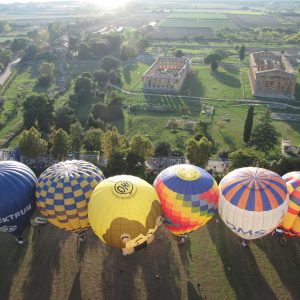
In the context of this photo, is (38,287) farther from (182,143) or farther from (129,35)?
(129,35)

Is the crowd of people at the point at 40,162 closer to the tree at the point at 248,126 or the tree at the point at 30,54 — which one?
the tree at the point at 248,126

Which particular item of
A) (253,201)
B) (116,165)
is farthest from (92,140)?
(253,201)

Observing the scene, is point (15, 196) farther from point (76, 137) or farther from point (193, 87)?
point (193, 87)

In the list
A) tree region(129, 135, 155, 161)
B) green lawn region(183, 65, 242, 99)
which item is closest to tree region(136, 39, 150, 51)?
green lawn region(183, 65, 242, 99)

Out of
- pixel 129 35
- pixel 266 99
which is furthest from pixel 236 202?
pixel 129 35

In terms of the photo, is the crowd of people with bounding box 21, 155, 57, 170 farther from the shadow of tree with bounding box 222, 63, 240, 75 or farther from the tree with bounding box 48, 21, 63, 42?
the tree with bounding box 48, 21, 63, 42

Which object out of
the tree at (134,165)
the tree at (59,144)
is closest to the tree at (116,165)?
the tree at (134,165)
